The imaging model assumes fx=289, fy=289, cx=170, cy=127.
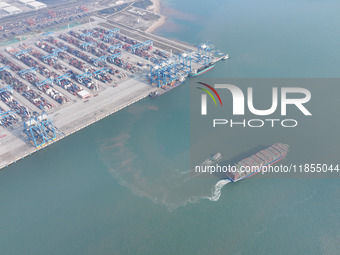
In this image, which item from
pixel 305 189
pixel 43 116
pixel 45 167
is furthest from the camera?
pixel 43 116

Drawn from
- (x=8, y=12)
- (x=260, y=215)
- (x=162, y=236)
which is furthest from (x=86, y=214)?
(x=8, y=12)

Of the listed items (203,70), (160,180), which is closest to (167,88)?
(203,70)

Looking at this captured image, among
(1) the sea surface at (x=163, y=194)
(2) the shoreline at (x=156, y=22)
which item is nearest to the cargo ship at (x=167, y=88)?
(1) the sea surface at (x=163, y=194)

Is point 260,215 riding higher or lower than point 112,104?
lower

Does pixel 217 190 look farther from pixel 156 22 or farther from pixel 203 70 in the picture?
pixel 156 22

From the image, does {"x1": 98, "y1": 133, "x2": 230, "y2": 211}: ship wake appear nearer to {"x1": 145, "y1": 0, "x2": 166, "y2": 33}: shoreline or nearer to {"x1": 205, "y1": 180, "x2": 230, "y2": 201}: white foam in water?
{"x1": 205, "y1": 180, "x2": 230, "y2": 201}: white foam in water

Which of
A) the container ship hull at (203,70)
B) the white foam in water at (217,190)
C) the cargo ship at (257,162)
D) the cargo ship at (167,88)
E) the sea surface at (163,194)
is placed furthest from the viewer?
the container ship hull at (203,70)

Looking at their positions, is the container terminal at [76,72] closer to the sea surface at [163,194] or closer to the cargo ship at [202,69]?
the cargo ship at [202,69]

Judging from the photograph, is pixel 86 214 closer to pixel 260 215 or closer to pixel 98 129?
pixel 98 129
